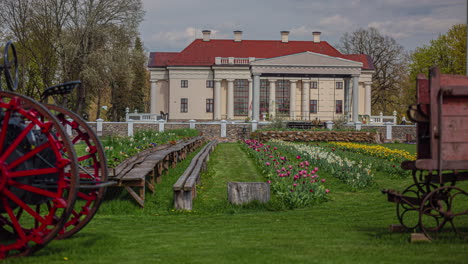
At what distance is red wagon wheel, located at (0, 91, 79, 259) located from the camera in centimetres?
507

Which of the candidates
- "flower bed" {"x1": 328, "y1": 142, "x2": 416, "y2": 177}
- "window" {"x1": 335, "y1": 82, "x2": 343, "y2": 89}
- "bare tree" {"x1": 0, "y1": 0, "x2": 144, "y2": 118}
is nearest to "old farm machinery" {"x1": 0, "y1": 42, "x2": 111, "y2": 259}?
"flower bed" {"x1": 328, "y1": 142, "x2": 416, "y2": 177}

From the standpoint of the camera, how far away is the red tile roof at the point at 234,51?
55188 millimetres

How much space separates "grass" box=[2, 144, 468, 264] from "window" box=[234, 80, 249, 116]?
1723 inches

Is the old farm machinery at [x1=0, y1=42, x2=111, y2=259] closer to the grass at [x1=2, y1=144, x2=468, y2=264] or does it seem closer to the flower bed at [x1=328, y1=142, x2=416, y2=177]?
the grass at [x1=2, y1=144, x2=468, y2=264]

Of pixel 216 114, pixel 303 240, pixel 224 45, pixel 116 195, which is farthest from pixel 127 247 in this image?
pixel 224 45

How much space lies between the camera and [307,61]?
43.0m

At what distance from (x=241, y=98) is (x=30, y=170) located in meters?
50.4

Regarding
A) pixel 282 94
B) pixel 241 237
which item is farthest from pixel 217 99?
pixel 241 237

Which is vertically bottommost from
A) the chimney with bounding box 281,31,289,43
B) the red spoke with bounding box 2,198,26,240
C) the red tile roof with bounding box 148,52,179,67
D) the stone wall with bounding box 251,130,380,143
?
the red spoke with bounding box 2,198,26,240

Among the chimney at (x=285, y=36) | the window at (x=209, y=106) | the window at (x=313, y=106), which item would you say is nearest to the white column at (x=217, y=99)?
the window at (x=209, y=106)

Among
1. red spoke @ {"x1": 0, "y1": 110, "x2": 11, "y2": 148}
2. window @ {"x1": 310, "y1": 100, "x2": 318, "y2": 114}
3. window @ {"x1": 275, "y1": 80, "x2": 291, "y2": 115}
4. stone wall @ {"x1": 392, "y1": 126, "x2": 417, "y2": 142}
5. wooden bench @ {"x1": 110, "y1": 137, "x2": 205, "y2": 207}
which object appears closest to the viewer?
red spoke @ {"x1": 0, "y1": 110, "x2": 11, "y2": 148}

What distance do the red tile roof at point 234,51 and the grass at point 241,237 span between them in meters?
44.7

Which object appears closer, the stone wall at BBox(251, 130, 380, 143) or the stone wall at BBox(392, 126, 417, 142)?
the stone wall at BBox(251, 130, 380, 143)

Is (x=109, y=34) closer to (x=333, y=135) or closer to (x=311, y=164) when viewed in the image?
(x=333, y=135)
